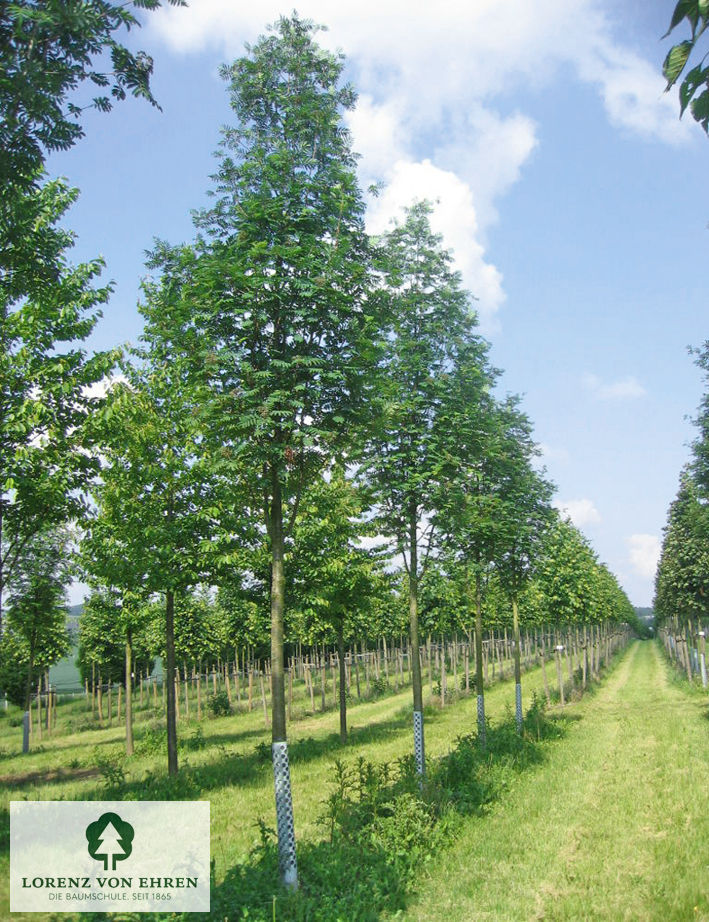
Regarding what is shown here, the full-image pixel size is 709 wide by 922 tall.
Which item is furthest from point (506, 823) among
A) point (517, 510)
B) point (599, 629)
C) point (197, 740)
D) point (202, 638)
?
point (599, 629)

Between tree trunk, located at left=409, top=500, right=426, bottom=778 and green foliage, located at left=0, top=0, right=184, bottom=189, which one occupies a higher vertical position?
green foliage, located at left=0, top=0, right=184, bottom=189

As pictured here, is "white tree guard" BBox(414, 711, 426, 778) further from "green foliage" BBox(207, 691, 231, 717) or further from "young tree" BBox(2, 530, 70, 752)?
"green foliage" BBox(207, 691, 231, 717)

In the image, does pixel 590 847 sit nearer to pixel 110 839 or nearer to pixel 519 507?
pixel 110 839

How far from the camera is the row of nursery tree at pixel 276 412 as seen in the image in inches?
313

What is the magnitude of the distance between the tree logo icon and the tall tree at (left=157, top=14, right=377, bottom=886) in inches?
97.5

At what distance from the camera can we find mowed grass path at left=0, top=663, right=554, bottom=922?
11148 mm

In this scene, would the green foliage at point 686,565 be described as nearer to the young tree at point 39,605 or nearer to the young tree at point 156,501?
the young tree at point 156,501

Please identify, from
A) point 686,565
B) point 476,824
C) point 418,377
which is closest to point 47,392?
point 418,377

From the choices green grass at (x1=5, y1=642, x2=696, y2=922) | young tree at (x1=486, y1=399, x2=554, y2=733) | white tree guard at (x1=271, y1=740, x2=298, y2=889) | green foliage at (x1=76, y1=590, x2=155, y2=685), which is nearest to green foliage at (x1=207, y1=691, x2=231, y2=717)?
green foliage at (x1=76, y1=590, x2=155, y2=685)

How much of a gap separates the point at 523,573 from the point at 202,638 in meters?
17.0

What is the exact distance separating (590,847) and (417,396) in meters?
7.40

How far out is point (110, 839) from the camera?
8438 mm

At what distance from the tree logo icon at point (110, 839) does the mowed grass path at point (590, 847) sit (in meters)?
3.54
